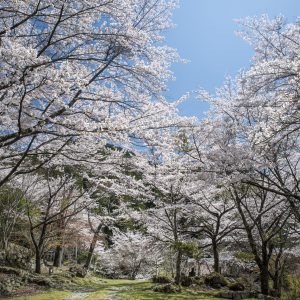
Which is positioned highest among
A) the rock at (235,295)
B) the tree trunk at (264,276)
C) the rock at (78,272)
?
the tree trunk at (264,276)

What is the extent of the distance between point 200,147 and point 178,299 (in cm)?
497

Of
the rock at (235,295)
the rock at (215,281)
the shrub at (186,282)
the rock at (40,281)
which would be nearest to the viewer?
the rock at (235,295)

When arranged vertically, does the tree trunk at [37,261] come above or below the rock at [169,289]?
above

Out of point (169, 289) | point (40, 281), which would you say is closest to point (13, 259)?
point (40, 281)

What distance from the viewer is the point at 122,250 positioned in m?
31.2

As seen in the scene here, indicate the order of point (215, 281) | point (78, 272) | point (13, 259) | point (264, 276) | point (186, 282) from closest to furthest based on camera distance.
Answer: point (264, 276) → point (215, 281) → point (186, 282) → point (13, 259) → point (78, 272)

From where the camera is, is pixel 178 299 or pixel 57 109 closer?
pixel 57 109

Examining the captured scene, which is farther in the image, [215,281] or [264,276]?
[215,281]

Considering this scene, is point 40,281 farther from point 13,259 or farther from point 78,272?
point 78,272

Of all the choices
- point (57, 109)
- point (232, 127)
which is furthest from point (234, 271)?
point (57, 109)

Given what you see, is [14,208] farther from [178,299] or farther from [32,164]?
[178,299]

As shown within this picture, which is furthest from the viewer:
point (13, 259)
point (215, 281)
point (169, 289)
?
point (13, 259)

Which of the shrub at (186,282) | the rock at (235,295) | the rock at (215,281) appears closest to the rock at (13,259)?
the shrub at (186,282)

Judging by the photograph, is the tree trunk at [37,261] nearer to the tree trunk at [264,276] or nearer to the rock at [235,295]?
the rock at [235,295]
